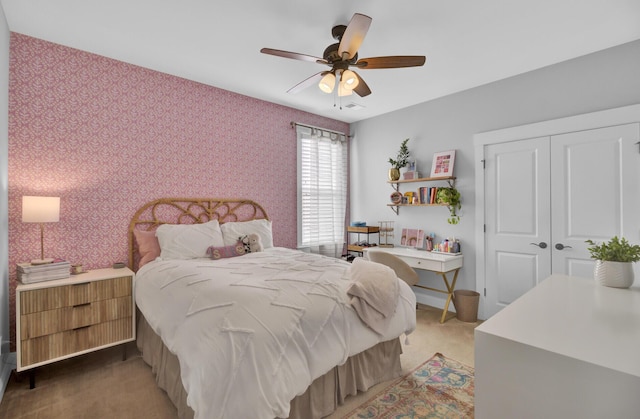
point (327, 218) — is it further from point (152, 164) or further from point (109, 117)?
point (109, 117)

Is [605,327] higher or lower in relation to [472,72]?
lower

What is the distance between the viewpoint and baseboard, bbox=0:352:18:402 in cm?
216

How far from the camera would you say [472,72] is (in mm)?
3193

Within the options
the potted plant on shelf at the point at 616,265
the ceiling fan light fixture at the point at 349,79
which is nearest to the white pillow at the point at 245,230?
the ceiling fan light fixture at the point at 349,79

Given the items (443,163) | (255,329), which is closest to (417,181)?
(443,163)

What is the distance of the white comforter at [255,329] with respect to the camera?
135cm

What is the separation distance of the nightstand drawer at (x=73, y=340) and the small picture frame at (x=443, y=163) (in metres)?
3.67

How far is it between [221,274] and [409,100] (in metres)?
3.23

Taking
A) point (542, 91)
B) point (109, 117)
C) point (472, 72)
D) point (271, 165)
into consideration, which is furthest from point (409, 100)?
point (109, 117)

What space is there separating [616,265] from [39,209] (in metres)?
3.72

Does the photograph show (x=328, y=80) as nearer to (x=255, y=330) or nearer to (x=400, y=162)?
(x=255, y=330)

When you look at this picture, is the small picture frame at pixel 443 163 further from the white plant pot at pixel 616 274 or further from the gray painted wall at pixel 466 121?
the white plant pot at pixel 616 274

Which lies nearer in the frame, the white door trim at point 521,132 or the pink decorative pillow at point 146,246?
the white door trim at point 521,132

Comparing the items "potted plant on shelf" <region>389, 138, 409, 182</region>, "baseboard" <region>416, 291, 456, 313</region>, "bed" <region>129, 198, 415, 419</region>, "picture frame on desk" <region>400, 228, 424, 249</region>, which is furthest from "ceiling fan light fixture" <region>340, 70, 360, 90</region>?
"baseboard" <region>416, 291, 456, 313</region>
